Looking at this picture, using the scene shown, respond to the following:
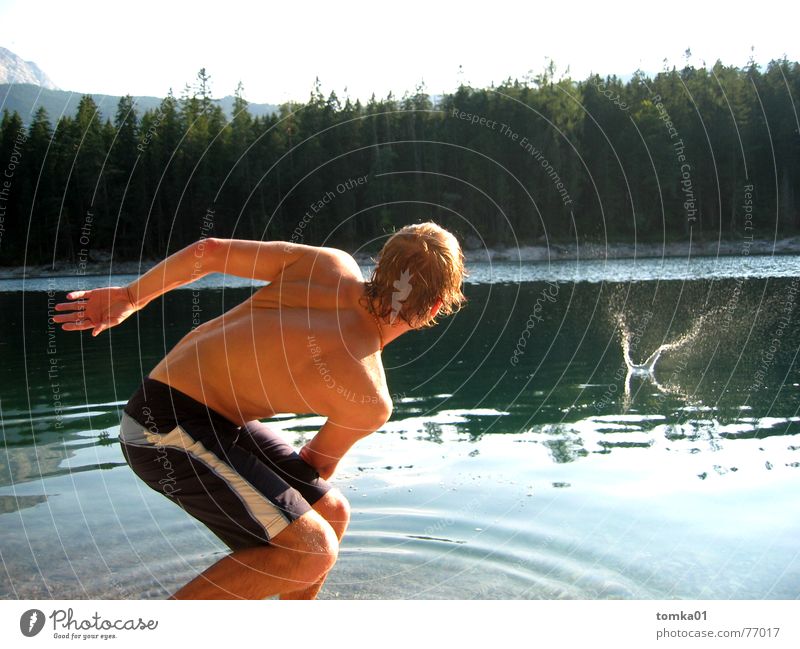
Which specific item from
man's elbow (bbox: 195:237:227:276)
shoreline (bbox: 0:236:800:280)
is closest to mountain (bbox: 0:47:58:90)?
man's elbow (bbox: 195:237:227:276)

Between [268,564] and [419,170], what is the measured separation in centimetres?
2364

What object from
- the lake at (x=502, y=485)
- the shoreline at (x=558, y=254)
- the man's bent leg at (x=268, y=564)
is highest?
the man's bent leg at (x=268, y=564)

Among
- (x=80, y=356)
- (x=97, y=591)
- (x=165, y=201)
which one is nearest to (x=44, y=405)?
(x=80, y=356)

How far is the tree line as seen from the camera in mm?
26875

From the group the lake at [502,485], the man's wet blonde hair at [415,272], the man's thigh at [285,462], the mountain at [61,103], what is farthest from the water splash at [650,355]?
the man's wet blonde hair at [415,272]

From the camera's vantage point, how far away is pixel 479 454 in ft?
20.7

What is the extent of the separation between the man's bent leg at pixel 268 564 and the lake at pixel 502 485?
1.00 meters

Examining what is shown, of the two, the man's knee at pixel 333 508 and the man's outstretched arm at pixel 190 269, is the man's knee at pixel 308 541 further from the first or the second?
the man's outstretched arm at pixel 190 269

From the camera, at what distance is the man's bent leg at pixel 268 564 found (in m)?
2.87

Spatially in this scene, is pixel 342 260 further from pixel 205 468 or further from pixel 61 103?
pixel 61 103

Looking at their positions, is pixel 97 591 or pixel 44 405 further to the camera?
pixel 44 405

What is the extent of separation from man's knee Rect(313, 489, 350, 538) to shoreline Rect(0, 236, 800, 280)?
2760 cm
